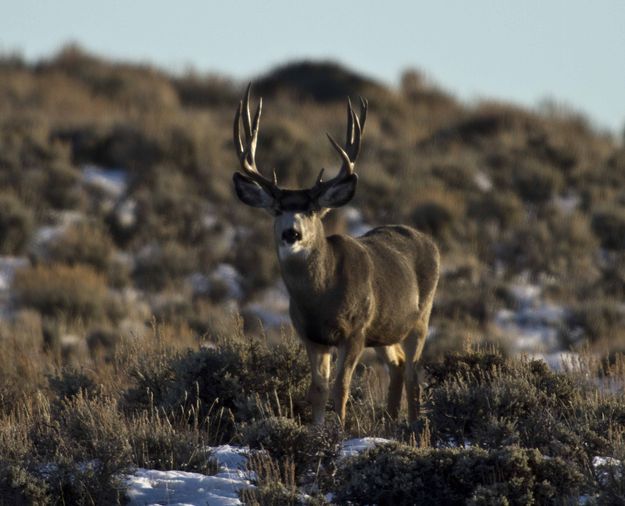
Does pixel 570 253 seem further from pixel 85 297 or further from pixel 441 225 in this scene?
pixel 85 297

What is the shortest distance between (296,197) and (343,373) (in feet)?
4.25

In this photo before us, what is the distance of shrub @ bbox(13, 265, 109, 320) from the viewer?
60.1 feet

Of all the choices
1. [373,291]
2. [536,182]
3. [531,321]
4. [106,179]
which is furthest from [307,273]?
[536,182]

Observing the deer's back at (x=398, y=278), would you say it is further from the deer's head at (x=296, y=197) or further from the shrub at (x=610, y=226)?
the shrub at (x=610, y=226)

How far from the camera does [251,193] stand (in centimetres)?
945

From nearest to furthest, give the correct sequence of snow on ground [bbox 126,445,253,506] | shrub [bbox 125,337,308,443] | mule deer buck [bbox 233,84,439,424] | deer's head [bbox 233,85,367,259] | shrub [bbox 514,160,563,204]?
snow on ground [bbox 126,445,253,506], deer's head [bbox 233,85,367,259], mule deer buck [bbox 233,84,439,424], shrub [bbox 125,337,308,443], shrub [bbox 514,160,563,204]

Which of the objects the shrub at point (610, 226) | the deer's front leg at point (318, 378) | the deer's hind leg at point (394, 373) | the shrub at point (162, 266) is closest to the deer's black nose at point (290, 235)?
the deer's front leg at point (318, 378)

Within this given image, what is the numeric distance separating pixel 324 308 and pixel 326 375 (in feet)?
1.70

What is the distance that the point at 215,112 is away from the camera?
93.1 ft

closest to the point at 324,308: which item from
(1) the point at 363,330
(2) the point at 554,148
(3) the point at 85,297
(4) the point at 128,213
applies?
(1) the point at 363,330

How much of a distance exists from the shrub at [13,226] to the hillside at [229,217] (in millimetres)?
25

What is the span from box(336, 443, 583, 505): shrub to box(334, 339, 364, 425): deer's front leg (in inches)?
69.8

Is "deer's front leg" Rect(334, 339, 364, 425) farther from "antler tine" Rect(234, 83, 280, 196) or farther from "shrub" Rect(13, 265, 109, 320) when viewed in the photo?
"shrub" Rect(13, 265, 109, 320)

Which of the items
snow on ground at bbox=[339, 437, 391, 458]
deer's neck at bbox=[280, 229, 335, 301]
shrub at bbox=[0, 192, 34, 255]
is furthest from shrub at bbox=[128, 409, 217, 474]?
shrub at bbox=[0, 192, 34, 255]
